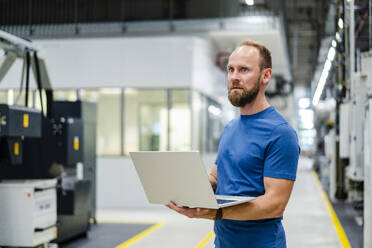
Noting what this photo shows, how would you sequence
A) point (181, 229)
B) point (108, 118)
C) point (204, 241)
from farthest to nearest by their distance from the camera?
point (108, 118) → point (181, 229) → point (204, 241)

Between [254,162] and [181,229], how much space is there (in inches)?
241

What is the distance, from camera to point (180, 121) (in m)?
10.6

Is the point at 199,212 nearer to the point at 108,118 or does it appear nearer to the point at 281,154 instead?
the point at 281,154

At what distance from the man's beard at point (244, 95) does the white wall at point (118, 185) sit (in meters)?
8.62

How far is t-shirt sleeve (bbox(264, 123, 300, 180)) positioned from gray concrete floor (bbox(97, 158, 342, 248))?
16.0ft

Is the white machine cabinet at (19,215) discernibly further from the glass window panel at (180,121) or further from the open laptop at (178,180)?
the glass window panel at (180,121)

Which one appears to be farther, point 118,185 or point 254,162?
point 118,185

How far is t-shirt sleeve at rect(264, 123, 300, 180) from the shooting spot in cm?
183

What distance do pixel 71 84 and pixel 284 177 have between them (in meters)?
9.55

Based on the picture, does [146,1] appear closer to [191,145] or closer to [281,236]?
[191,145]

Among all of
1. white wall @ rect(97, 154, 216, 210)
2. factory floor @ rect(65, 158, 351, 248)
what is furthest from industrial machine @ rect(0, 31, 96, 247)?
white wall @ rect(97, 154, 216, 210)

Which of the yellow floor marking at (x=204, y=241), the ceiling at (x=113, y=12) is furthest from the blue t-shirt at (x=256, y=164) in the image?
the ceiling at (x=113, y=12)

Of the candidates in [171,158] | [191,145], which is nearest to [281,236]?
[171,158]

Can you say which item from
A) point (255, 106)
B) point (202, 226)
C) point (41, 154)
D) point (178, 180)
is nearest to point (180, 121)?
point (202, 226)
